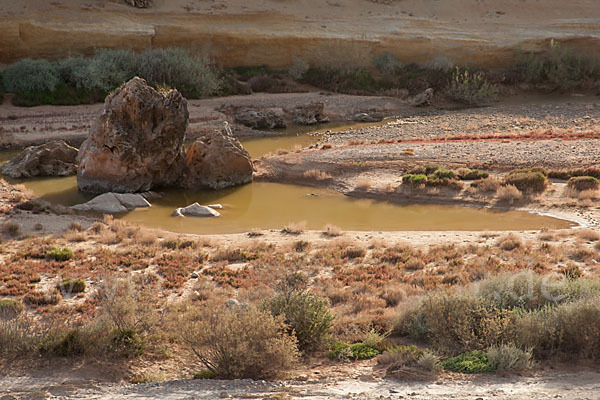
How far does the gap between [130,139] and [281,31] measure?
29569 mm

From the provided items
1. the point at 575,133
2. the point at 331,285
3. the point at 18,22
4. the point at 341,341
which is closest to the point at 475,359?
the point at 341,341

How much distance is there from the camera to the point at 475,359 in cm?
877

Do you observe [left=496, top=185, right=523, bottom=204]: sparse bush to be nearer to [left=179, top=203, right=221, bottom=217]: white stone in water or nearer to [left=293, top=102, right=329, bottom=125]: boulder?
[left=179, top=203, right=221, bottom=217]: white stone in water

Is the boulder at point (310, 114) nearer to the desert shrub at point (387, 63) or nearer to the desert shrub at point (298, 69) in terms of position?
the desert shrub at point (298, 69)

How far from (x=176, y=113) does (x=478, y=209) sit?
458 inches

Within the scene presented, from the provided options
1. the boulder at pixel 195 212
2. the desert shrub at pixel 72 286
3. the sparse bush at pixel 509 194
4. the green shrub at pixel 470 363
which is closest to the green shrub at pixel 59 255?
the desert shrub at pixel 72 286

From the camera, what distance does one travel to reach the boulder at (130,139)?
75.6 ft

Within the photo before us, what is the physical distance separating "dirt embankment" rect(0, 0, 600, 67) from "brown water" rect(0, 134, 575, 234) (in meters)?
22.5

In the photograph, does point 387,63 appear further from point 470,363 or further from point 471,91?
point 470,363

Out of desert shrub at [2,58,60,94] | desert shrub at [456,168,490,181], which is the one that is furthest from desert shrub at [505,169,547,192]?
desert shrub at [2,58,60,94]

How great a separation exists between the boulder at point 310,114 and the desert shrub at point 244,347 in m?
30.9

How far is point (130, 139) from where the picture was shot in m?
23.2

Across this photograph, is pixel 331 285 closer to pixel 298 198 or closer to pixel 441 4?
pixel 298 198

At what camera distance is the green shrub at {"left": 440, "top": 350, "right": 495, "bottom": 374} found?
8.51 meters
